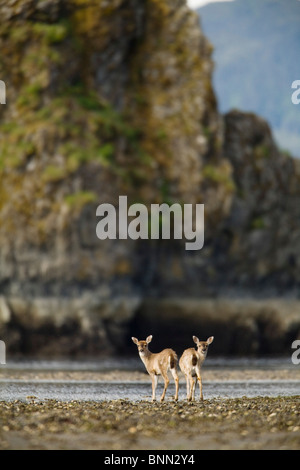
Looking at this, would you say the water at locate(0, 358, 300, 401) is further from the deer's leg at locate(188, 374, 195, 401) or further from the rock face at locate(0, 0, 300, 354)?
the rock face at locate(0, 0, 300, 354)

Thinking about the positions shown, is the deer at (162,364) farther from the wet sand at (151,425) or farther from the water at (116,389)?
the water at (116,389)

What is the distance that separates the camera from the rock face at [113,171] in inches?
2366

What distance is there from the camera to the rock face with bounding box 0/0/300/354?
6009 cm

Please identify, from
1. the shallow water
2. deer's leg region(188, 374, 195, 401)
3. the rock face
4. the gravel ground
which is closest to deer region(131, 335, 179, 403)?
deer's leg region(188, 374, 195, 401)

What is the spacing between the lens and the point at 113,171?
202ft

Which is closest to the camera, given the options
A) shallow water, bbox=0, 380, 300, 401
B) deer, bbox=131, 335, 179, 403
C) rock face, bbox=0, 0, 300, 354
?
deer, bbox=131, 335, 179, 403

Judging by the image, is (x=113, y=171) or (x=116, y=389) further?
(x=113, y=171)

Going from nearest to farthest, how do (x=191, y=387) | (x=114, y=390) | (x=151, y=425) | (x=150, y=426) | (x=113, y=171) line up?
1. (x=150, y=426)
2. (x=151, y=425)
3. (x=191, y=387)
4. (x=114, y=390)
5. (x=113, y=171)

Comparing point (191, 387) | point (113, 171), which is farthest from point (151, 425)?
point (113, 171)

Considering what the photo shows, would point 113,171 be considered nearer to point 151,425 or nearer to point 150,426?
point 151,425

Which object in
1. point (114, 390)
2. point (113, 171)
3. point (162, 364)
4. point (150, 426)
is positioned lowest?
point (150, 426)

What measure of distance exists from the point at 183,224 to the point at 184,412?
4248 centimetres
